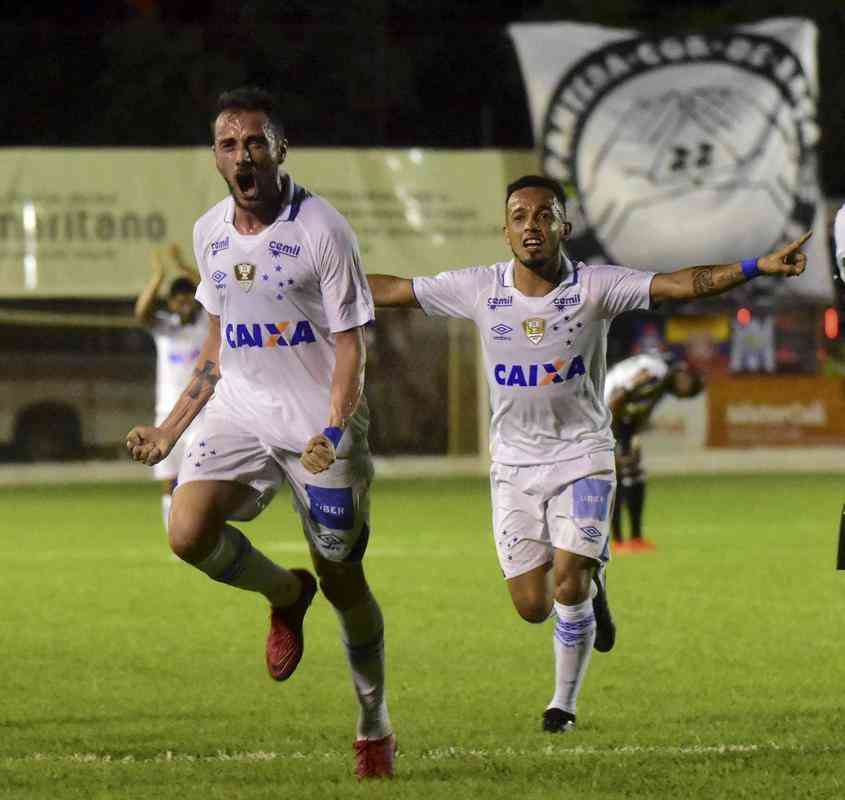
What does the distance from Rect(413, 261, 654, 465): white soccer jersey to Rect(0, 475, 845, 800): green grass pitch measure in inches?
46.0

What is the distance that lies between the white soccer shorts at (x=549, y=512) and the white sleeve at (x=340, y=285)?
5.79ft

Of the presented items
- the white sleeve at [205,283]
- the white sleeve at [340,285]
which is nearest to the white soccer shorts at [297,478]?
the white sleeve at [205,283]

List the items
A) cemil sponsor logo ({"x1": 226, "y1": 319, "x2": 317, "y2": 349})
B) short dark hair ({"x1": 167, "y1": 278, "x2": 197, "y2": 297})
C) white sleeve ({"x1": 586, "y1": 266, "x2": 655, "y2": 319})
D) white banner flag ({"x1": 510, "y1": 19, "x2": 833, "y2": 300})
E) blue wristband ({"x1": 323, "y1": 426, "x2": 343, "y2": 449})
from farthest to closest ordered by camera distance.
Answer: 1. white banner flag ({"x1": 510, "y1": 19, "x2": 833, "y2": 300})
2. short dark hair ({"x1": 167, "y1": 278, "x2": 197, "y2": 297})
3. white sleeve ({"x1": 586, "y1": 266, "x2": 655, "y2": 319})
4. cemil sponsor logo ({"x1": 226, "y1": 319, "x2": 317, "y2": 349})
5. blue wristband ({"x1": 323, "y1": 426, "x2": 343, "y2": 449})

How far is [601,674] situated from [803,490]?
15.6 m

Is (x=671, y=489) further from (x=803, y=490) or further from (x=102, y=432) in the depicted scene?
(x=102, y=432)

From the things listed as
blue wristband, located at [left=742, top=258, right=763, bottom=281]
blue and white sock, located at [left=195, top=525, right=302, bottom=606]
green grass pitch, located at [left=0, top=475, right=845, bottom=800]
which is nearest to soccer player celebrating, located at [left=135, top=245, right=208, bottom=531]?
green grass pitch, located at [left=0, top=475, right=845, bottom=800]

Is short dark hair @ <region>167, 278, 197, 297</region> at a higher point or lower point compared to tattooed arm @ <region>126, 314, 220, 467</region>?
higher

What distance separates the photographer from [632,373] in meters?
15.8

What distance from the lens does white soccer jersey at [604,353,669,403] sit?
1577 cm

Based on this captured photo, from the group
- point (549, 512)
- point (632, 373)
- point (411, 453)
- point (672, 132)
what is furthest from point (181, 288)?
point (411, 453)

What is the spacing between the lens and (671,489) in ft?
83.6

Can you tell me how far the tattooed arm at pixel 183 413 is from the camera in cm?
716

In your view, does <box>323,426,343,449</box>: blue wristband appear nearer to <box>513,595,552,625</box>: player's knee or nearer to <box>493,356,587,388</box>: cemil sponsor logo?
<box>493,356,587,388</box>: cemil sponsor logo

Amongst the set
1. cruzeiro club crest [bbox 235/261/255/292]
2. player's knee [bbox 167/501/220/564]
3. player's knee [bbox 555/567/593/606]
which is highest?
cruzeiro club crest [bbox 235/261/255/292]
